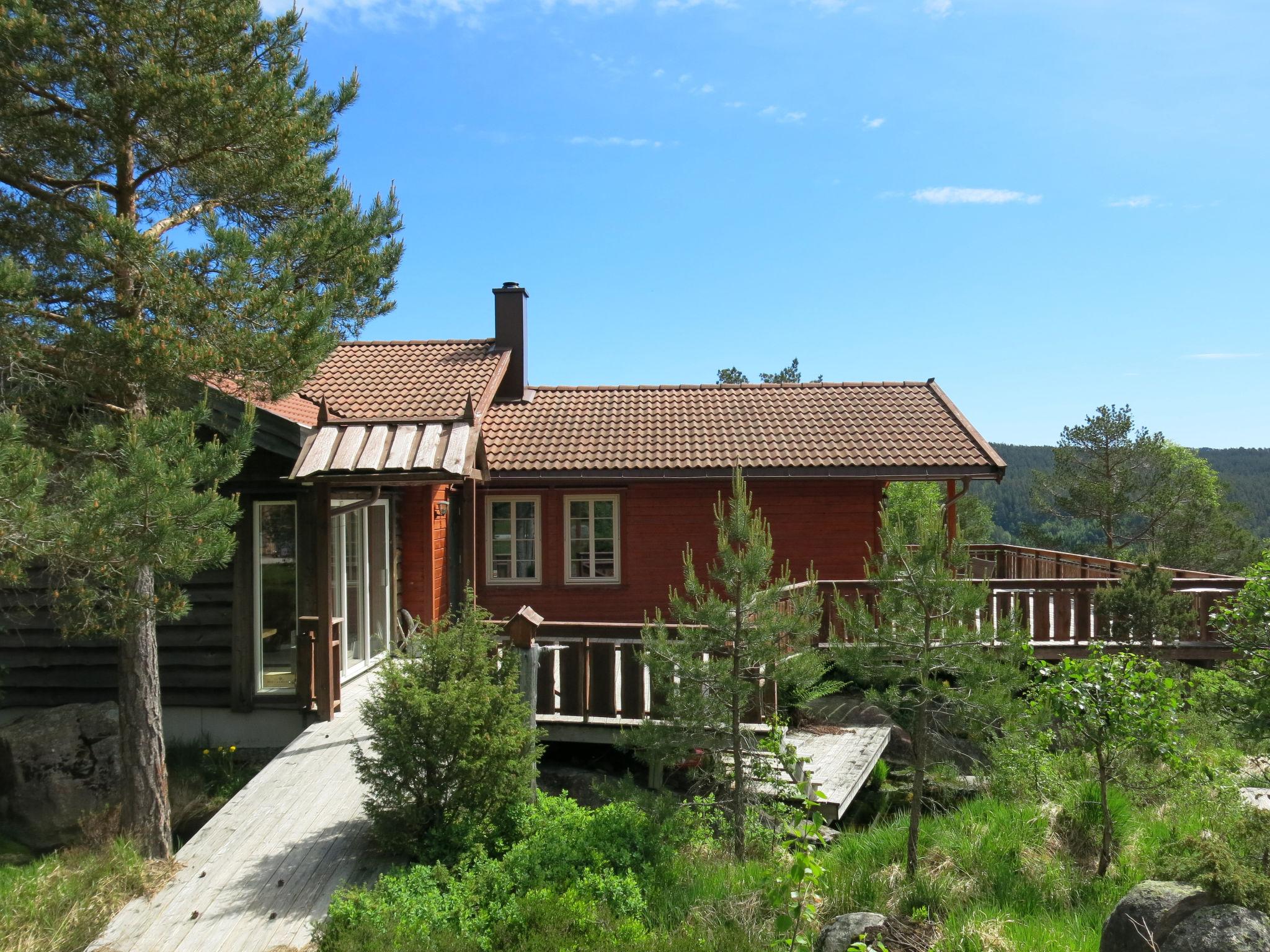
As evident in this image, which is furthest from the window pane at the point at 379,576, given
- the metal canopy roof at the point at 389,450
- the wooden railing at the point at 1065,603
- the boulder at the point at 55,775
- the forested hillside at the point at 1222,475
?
the forested hillside at the point at 1222,475

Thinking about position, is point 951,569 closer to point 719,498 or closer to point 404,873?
point 404,873

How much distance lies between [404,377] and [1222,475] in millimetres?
81565

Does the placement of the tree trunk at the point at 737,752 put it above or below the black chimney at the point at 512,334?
below

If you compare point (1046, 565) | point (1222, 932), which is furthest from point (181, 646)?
point (1046, 565)

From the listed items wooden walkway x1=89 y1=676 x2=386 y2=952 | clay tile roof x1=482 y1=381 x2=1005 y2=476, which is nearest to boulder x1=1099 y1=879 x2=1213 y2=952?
wooden walkway x1=89 y1=676 x2=386 y2=952

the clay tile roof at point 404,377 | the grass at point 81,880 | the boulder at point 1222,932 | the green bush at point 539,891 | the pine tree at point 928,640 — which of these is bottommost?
the grass at point 81,880

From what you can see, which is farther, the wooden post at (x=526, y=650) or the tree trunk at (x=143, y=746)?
the tree trunk at (x=143, y=746)

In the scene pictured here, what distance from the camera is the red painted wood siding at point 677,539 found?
14.2 m

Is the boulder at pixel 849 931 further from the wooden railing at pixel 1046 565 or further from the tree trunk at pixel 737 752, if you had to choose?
the wooden railing at pixel 1046 565

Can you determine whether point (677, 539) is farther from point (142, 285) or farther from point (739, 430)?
point (142, 285)

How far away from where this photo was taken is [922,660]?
6.31 metres

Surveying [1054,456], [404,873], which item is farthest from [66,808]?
[1054,456]

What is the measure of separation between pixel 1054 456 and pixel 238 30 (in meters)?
33.9

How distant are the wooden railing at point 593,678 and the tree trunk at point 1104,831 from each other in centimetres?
275
